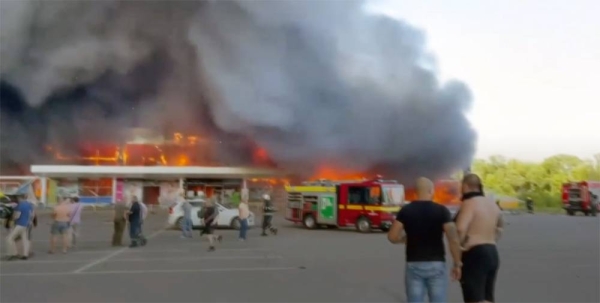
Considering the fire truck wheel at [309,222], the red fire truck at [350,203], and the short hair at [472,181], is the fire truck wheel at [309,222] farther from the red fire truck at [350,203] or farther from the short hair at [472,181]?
the short hair at [472,181]

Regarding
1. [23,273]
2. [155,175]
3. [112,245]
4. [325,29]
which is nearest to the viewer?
[23,273]

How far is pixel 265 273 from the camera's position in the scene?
11.1m

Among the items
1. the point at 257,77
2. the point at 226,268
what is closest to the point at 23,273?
the point at 226,268

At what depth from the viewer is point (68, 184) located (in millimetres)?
47125

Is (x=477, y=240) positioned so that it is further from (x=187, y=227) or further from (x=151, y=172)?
(x=151, y=172)

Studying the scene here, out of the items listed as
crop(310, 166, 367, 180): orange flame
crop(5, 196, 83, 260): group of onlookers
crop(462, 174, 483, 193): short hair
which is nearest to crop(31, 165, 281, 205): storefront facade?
crop(310, 166, 367, 180): orange flame

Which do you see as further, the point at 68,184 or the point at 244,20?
the point at 68,184

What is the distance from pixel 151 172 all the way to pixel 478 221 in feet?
136

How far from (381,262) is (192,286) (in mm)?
4412

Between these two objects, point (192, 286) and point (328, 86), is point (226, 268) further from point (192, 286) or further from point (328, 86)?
point (328, 86)

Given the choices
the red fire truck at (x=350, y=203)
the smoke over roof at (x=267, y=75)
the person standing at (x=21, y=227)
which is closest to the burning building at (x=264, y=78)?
the smoke over roof at (x=267, y=75)

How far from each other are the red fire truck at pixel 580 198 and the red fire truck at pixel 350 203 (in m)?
21.9

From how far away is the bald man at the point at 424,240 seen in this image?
5.52 metres

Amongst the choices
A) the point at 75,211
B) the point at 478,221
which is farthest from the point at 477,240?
the point at 75,211
